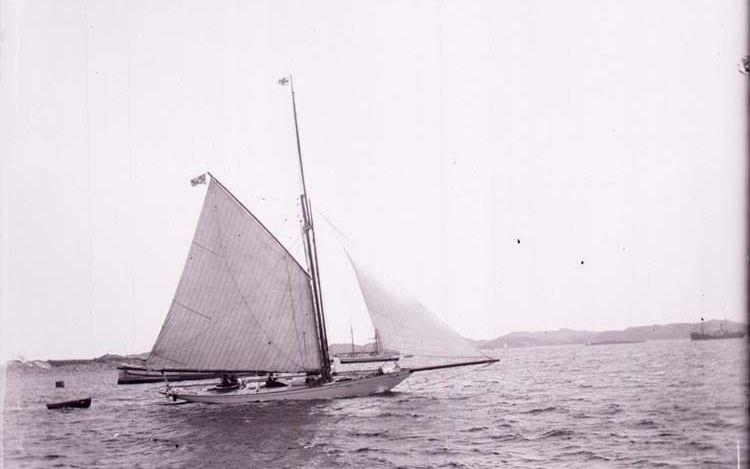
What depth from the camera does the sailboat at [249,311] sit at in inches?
1127

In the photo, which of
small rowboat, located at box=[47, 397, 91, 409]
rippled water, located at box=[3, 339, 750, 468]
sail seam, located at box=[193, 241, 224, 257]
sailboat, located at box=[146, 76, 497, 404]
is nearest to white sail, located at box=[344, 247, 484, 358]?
sailboat, located at box=[146, 76, 497, 404]

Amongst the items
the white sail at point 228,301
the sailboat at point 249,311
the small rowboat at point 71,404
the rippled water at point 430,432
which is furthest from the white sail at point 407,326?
the small rowboat at point 71,404

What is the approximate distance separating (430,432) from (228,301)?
13.3 metres

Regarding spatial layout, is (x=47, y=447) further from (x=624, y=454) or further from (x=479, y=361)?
(x=624, y=454)

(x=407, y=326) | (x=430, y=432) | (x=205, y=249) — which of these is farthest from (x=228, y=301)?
(x=430, y=432)

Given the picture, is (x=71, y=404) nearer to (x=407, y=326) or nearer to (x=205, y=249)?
(x=205, y=249)

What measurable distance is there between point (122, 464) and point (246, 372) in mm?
11850

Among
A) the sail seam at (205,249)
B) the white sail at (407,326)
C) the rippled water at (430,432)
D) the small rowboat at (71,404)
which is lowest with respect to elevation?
the small rowboat at (71,404)

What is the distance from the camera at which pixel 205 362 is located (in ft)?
98.5

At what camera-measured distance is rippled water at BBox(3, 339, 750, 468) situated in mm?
16109

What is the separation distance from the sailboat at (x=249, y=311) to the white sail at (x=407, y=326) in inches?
1.9

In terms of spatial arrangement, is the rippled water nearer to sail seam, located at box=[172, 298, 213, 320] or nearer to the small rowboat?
sail seam, located at box=[172, 298, 213, 320]

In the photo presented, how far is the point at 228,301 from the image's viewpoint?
96.6ft

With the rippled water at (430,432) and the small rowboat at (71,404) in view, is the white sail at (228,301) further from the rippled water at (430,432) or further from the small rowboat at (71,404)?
the small rowboat at (71,404)
